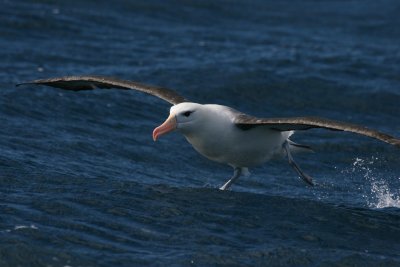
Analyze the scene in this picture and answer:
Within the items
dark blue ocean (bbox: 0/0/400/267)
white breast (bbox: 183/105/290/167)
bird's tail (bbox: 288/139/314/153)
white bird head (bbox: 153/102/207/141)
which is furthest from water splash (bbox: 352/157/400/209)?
white bird head (bbox: 153/102/207/141)

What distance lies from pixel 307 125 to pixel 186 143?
14.8 feet

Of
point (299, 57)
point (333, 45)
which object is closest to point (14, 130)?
point (299, 57)

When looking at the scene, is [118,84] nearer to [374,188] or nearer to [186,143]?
[186,143]

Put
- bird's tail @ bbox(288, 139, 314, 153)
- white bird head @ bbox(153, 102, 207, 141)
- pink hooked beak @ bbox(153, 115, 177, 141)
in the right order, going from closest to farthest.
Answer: pink hooked beak @ bbox(153, 115, 177, 141) < white bird head @ bbox(153, 102, 207, 141) < bird's tail @ bbox(288, 139, 314, 153)

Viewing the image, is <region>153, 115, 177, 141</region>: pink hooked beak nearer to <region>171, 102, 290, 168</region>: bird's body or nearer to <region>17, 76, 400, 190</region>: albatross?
<region>17, 76, 400, 190</region>: albatross

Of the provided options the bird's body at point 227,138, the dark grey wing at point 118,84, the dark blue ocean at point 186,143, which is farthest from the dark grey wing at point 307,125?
the dark grey wing at point 118,84

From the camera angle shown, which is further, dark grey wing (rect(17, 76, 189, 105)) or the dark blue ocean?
dark grey wing (rect(17, 76, 189, 105))

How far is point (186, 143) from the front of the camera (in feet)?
48.1

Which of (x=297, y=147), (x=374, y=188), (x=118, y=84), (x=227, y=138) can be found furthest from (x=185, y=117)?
(x=374, y=188)

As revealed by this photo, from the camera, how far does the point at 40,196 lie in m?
10.3

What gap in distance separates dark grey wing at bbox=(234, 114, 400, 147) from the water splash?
1.65 metres

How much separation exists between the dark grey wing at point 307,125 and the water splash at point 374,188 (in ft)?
5.41

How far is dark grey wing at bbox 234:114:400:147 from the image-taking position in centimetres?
949

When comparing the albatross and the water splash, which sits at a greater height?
the albatross
